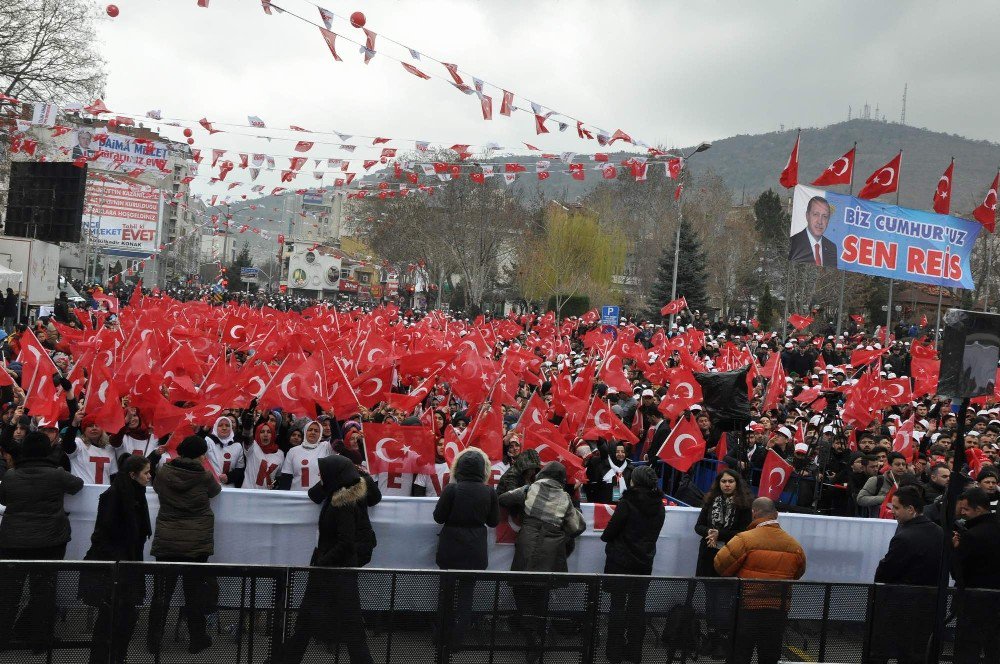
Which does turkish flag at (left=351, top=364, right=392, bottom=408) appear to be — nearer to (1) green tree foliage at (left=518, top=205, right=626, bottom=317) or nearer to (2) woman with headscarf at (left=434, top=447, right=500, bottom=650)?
(2) woman with headscarf at (left=434, top=447, right=500, bottom=650)

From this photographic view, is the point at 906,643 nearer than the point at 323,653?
No

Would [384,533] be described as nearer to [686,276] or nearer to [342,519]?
[342,519]

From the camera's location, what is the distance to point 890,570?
23.7ft

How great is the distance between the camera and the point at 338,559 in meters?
7.11

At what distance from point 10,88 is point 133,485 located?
30.6 meters

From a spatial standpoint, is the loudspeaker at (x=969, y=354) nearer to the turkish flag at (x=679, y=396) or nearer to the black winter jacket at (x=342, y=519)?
the black winter jacket at (x=342, y=519)

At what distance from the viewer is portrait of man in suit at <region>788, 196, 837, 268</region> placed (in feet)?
45.9

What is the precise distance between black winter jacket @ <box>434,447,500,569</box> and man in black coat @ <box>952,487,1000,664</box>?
122 inches

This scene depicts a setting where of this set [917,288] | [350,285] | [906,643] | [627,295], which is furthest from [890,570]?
[350,285]

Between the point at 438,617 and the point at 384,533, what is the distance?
5.93 ft

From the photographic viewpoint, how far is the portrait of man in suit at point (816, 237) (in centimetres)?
1398

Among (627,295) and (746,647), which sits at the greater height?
(627,295)

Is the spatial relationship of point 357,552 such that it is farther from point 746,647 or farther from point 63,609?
point 746,647

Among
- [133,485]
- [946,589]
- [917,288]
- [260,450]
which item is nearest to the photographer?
[946,589]
